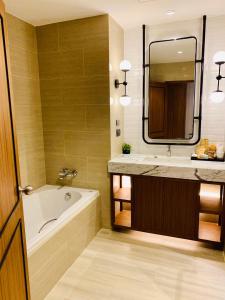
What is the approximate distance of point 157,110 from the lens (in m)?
2.76

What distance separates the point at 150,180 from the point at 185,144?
688mm

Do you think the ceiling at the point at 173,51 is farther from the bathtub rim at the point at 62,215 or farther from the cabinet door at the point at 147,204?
the bathtub rim at the point at 62,215

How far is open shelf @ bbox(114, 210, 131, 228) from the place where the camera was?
267 centimetres

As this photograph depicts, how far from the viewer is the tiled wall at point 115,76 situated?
2.48 m

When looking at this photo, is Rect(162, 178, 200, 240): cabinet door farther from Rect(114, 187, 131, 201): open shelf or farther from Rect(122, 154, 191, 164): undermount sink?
Rect(114, 187, 131, 201): open shelf

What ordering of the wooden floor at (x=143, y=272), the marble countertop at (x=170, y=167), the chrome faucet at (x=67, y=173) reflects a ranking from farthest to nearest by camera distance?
the chrome faucet at (x=67, y=173), the marble countertop at (x=170, y=167), the wooden floor at (x=143, y=272)

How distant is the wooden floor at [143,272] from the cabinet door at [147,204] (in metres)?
0.18

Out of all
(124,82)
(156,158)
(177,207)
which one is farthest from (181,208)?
(124,82)

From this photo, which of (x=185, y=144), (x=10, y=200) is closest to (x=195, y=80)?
(x=185, y=144)

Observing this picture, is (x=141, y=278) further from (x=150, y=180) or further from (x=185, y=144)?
(x=185, y=144)

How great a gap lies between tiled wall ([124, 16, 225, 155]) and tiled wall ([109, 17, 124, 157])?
5.1 inches

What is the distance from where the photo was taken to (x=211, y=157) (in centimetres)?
249

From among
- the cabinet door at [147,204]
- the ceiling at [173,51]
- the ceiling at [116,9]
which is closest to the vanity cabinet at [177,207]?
the cabinet door at [147,204]

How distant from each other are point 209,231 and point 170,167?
83 cm
